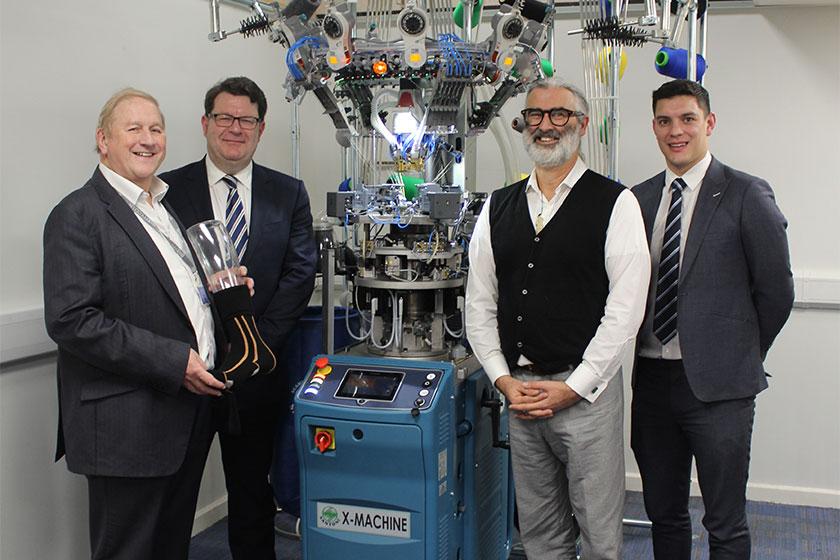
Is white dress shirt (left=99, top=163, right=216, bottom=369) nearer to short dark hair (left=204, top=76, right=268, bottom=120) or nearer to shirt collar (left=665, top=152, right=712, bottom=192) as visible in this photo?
short dark hair (left=204, top=76, right=268, bottom=120)

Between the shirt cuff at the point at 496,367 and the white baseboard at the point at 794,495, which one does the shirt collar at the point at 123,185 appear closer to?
the shirt cuff at the point at 496,367

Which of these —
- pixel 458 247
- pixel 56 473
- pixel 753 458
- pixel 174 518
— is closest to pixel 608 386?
pixel 458 247

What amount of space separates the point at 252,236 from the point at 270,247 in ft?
0.23

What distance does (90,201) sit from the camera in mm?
2232

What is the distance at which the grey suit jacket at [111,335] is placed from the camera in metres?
2.16

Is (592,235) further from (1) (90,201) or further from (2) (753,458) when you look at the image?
(2) (753,458)

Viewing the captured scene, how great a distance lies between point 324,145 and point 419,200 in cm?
192

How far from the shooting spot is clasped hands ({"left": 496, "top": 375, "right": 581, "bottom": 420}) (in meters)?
2.41

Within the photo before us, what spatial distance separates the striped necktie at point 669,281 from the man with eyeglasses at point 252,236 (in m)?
1.14

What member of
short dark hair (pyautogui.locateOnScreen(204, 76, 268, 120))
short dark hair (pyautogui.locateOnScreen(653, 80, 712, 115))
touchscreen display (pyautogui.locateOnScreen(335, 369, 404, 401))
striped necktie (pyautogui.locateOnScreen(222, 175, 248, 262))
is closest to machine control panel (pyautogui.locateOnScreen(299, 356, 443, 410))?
touchscreen display (pyautogui.locateOnScreen(335, 369, 404, 401))

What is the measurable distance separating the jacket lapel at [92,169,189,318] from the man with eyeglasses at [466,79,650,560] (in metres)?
0.87

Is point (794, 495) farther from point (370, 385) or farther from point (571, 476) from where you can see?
point (370, 385)

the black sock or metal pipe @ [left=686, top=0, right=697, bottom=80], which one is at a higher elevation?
metal pipe @ [left=686, top=0, right=697, bottom=80]

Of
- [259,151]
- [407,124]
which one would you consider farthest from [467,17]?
[259,151]
